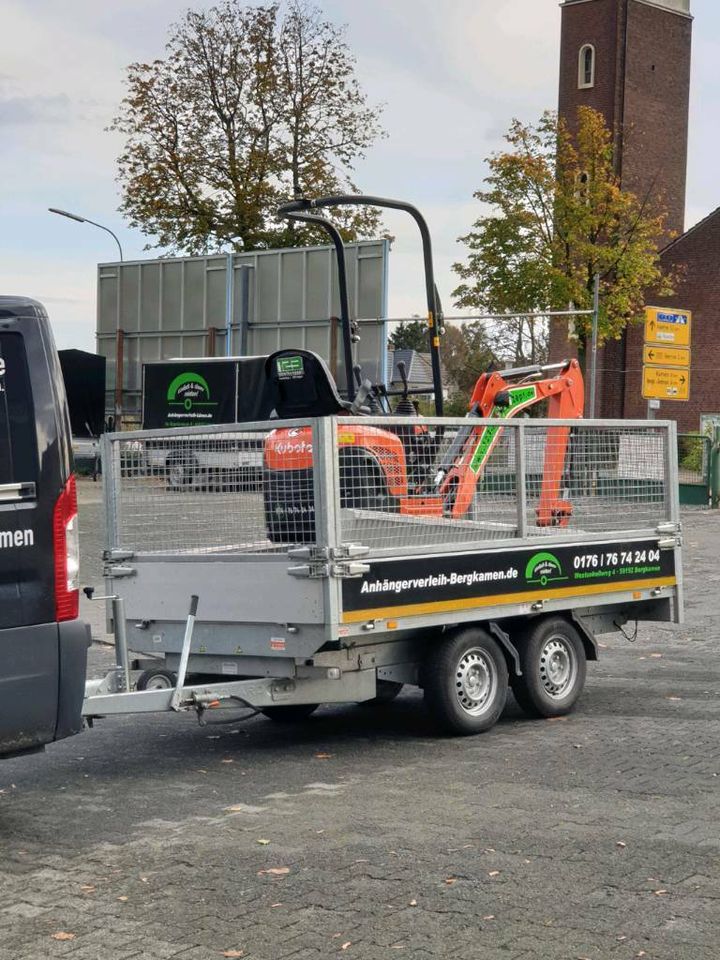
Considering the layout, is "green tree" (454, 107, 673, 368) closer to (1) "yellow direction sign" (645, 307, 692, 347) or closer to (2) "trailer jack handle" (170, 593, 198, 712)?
(1) "yellow direction sign" (645, 307, 692, 347)

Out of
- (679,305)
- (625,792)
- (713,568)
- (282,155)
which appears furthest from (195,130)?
(625,792)

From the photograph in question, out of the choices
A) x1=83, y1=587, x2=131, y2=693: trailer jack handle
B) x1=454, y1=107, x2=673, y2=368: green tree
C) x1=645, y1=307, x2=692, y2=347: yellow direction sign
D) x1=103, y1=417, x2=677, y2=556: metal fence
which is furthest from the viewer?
x1=454, y1=107, x2=673, y2=368: green tree

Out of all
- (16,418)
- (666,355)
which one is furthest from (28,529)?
(666,355)

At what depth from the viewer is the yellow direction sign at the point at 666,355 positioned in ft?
110

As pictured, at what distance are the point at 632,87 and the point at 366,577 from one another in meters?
58.3

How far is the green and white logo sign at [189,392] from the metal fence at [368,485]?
2429cm

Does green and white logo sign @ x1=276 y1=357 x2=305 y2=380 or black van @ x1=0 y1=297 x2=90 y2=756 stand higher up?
green and white logo sign @ x1=276 y1=357 x2=305 y2=380

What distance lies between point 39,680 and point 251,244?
136ft

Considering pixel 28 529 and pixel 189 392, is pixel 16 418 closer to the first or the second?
pixel 28 529

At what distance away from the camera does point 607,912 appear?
539 centimetres

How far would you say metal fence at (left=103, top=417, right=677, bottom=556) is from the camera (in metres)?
8.03

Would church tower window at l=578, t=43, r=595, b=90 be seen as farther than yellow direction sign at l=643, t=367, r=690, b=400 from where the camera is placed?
Yes

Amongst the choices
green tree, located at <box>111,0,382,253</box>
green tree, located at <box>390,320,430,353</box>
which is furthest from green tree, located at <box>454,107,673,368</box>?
green tree, located at <box>390,320,430,353</box>

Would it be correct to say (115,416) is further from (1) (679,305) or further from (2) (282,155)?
(1) (679,305)
